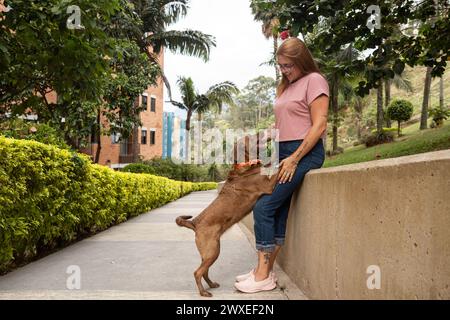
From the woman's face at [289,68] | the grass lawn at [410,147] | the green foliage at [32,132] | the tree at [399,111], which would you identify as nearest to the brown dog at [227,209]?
the woman's face at [289,68]

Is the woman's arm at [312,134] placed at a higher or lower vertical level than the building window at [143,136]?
lower

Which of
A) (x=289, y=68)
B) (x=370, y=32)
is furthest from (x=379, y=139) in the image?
(x=289, y=68)

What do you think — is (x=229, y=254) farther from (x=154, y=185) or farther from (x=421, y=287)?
(x=154, y=185)

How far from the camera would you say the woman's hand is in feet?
10.3

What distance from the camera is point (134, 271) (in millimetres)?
4418

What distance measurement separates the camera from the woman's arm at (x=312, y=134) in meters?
3.08

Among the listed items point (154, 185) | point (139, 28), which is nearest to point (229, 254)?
point (154, 185)

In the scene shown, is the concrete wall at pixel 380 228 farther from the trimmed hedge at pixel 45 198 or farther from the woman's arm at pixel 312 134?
the trimmed hedge at pixel 45 198

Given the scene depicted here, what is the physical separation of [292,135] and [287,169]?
0.30m

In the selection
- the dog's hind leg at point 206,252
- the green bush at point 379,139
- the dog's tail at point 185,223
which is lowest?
the dog's hind leg at point 206,252

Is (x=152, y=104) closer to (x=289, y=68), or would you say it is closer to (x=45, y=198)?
(x=45, y=198)

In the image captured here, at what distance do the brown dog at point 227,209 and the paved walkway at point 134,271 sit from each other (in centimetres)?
37

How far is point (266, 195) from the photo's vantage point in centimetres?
330

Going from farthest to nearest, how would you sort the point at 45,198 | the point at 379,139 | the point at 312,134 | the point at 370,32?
the point at 379,139, the point at 370,32, the point at 45,198, the point at 312,134
